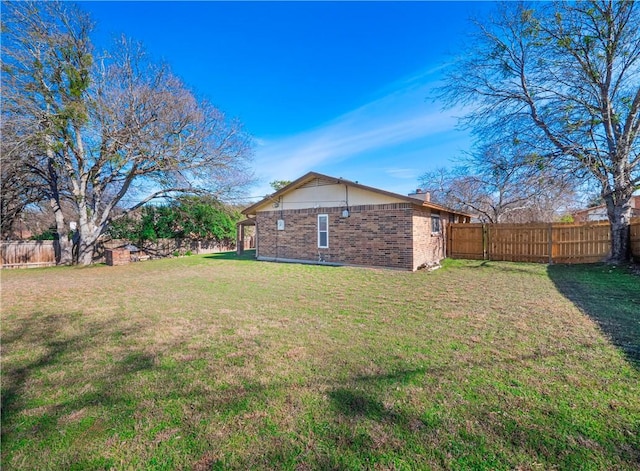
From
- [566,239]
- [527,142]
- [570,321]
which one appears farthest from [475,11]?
[570,321]

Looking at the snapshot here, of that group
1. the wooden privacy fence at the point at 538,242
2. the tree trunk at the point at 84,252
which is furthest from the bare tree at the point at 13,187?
the wooden privacy fence at the point at 538,242

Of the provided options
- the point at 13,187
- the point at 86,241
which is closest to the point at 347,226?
the point at 86,241

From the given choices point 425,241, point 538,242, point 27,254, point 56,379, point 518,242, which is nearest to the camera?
point 56,379

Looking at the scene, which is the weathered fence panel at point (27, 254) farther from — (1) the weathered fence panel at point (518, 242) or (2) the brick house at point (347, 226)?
(1) the weathered fence panel at point (518, 242)

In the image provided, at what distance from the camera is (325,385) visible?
2.73 meters

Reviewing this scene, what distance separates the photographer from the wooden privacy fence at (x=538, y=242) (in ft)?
35.7

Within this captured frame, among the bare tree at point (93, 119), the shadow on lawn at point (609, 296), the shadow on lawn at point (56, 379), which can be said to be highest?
the bare tree at point (93, 119)

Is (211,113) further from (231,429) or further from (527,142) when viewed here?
(231,429)

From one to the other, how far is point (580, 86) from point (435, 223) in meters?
6.90

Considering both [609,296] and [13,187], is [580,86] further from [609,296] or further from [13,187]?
[13,187]

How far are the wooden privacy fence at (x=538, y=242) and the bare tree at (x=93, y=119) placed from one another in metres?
13.3

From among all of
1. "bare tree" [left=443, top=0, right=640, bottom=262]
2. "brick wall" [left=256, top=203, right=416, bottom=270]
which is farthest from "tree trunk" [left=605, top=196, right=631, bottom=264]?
"brick wall" [left=256, top=203, right=416, bottom=270]

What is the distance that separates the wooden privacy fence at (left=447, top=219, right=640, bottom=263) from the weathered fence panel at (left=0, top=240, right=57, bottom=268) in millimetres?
20952

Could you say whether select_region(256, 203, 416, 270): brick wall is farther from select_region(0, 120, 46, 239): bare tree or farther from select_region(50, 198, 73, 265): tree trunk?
select_region(0, 120, 46, 239): bare tree
